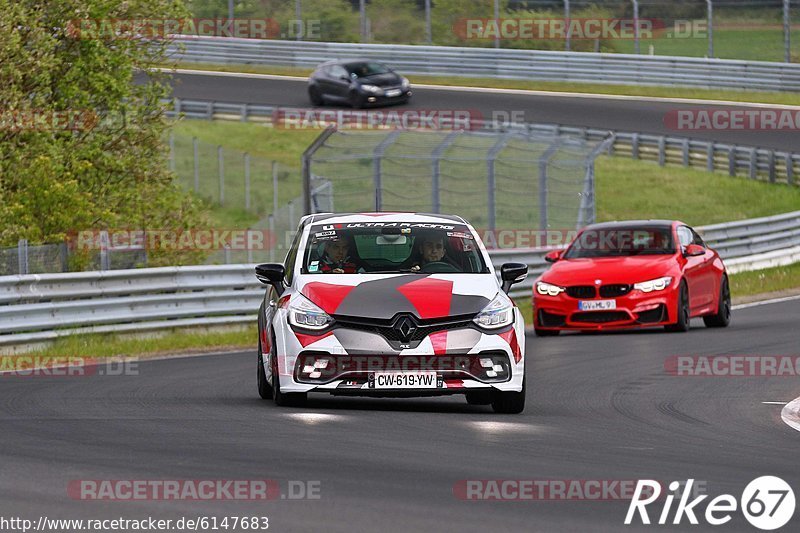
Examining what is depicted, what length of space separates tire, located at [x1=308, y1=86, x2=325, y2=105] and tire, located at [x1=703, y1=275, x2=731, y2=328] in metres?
29.1

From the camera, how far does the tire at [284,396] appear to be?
484 inches

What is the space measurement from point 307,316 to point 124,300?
8.25 m

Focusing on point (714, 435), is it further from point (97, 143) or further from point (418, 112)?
point (418, 112)

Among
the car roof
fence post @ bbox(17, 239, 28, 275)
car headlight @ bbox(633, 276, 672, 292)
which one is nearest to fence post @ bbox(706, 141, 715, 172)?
car headlight @ bbox(633, 276, 672, 292)

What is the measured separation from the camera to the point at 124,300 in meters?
19.9

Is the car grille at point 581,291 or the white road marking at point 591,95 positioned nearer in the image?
the car grille at point 581,291

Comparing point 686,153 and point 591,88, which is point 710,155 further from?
point 591,88

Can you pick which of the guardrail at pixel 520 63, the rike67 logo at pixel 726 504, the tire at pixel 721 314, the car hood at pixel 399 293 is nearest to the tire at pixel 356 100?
the guardrail at pixel 520 63

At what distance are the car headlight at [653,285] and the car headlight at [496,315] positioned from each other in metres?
7.47

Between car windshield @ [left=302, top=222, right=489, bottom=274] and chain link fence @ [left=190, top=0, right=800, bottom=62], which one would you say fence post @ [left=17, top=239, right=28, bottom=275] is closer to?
car windshield @ [left=302, top=222, right=489, bottom=274]

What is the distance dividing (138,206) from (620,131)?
20.4m

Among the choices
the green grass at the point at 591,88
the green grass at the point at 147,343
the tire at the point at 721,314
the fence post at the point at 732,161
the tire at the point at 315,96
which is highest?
the green grass at the point at 147,343

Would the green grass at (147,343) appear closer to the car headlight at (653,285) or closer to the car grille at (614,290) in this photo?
the car grille at (614,290)

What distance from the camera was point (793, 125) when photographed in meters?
46.3
